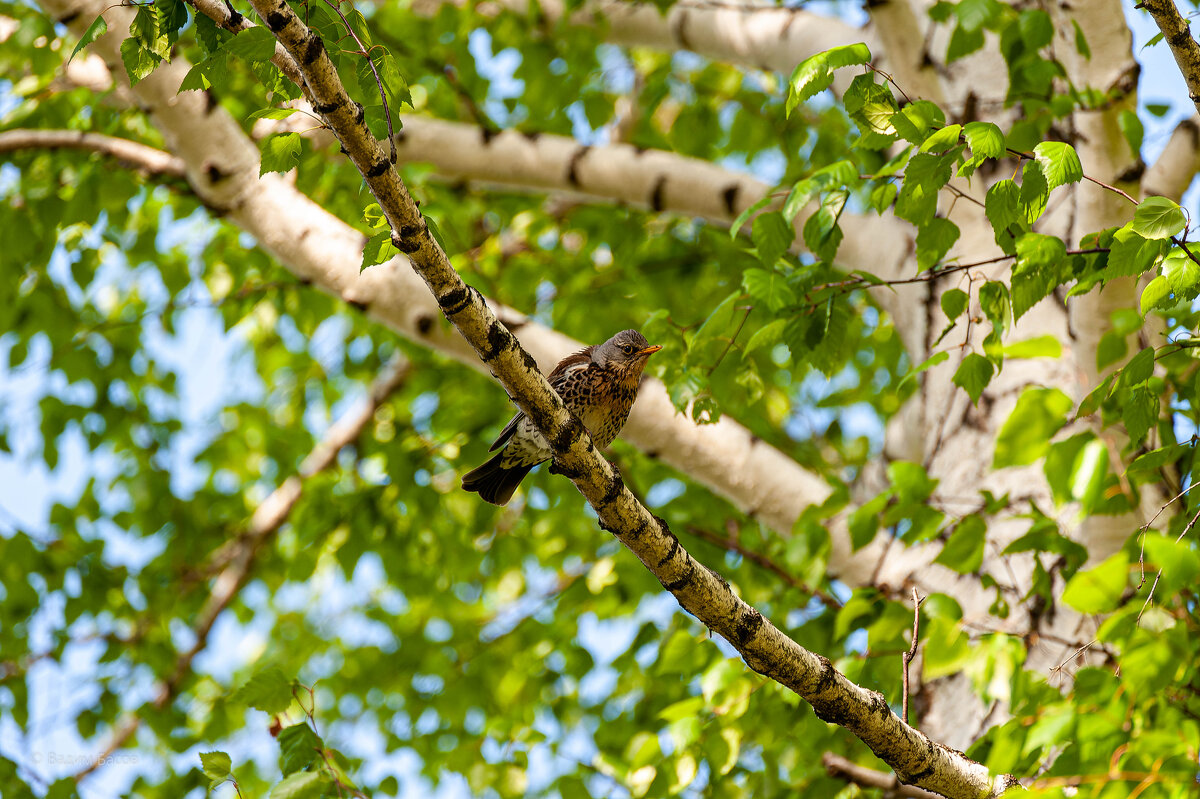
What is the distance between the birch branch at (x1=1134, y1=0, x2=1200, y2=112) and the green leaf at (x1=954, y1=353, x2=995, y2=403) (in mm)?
585

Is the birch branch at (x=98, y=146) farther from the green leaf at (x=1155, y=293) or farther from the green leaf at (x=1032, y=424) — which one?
the green leaf at (x=1155, y=293)

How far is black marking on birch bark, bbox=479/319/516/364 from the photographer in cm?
156

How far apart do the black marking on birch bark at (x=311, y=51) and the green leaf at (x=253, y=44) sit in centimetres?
7

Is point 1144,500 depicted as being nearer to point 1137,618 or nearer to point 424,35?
point 1137,618

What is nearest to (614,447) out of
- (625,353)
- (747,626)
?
(625,353)

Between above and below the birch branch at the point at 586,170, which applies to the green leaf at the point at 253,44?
below

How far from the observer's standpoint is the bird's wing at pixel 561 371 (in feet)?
9.21

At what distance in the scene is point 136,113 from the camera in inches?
143

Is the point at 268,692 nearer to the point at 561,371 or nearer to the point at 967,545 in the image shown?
the point at 561,371

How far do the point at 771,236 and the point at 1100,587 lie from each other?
1026mm

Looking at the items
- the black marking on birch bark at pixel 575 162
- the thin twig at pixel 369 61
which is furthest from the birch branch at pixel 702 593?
the black marking on birch bark at pixel 575 162

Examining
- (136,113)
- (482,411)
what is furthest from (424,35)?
(482,411)

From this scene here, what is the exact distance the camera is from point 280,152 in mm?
1564

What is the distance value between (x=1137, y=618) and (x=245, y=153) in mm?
2676
